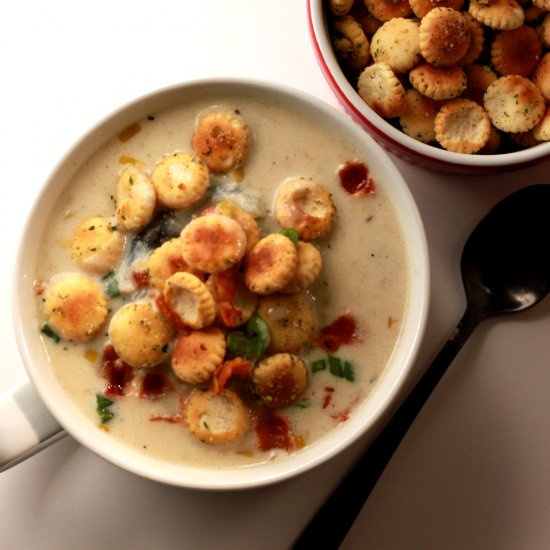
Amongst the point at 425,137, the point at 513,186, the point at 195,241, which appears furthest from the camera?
the point at 513,186

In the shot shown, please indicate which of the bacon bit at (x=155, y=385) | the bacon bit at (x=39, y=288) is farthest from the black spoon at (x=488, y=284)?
the bacon bit at (x=39, y=288)

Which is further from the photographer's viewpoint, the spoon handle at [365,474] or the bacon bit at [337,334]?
the spoon handle at [365,474]

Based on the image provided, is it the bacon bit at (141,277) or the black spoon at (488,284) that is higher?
the bacon bit at (141,277)

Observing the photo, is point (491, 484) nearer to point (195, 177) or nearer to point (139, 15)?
point (195, 177)

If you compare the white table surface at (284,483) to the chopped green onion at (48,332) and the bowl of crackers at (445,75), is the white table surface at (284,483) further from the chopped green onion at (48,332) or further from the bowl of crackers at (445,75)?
the chopped green onion at (48,332)

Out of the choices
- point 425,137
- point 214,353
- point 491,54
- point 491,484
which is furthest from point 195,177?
point 491,484

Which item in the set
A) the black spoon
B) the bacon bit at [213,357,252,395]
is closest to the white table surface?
the black spoon

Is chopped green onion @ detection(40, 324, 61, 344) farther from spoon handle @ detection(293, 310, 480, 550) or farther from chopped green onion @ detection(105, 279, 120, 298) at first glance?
spoon handle @ detection(293, 310, 480, 550)
